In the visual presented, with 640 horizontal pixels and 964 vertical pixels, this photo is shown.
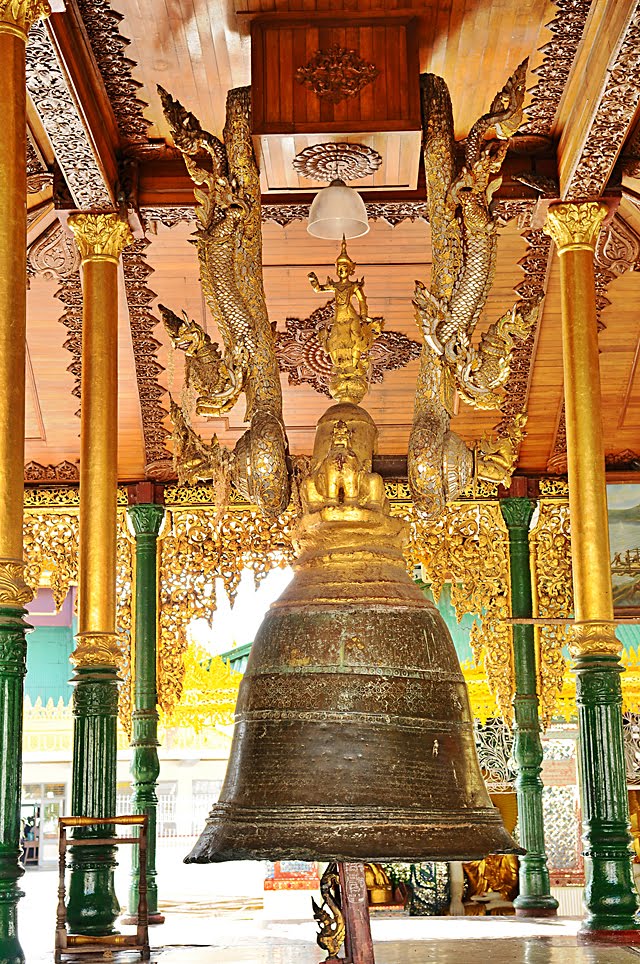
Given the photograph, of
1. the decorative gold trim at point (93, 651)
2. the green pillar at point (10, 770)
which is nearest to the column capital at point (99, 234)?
the decorative gold trim at point (93, 651)

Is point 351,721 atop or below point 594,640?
below

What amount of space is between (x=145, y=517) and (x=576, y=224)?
4330 mm

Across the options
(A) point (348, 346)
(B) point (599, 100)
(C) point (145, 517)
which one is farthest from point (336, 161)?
(C) point (145, 517)

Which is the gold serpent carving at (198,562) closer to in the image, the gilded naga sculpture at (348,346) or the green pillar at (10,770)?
the green pillar at (10,770)

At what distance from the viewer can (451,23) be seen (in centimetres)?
582

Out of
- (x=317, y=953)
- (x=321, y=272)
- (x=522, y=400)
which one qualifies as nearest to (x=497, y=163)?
(x=317, y=953)

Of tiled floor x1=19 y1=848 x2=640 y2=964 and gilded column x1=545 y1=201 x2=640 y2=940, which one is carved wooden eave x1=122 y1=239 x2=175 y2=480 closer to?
gilded column x1=545 y1=201 x2=640 y2=940

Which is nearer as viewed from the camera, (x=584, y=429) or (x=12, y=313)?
(x=12, y=313)

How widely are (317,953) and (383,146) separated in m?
3.57

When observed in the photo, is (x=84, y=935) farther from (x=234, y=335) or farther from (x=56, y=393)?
(x=56, y=393)

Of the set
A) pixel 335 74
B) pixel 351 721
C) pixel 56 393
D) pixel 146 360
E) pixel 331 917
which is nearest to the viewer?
pixel 351 721

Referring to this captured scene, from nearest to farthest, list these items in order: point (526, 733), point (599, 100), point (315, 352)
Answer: point (599, 100) < point (315, 352) < point (526, 733)

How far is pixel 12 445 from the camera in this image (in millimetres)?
3977

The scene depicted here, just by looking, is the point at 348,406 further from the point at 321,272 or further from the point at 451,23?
the point at 321,272
